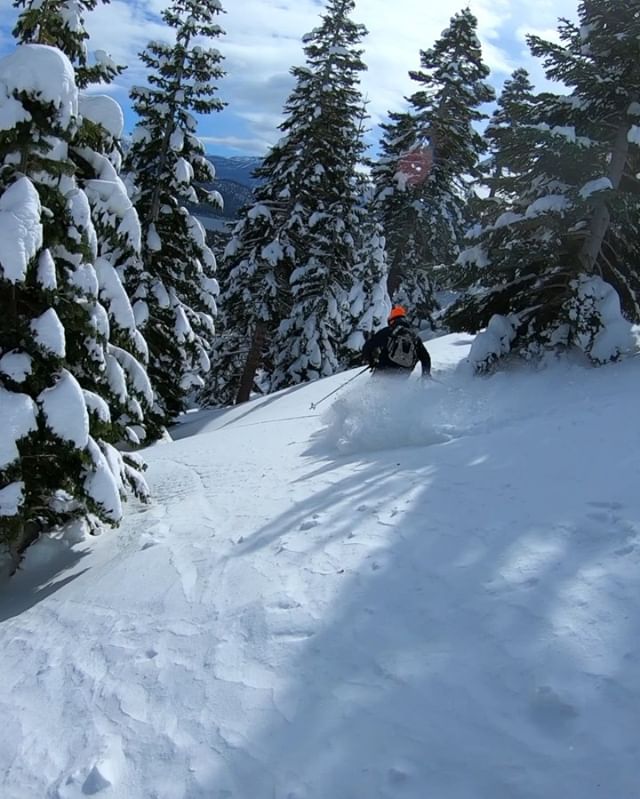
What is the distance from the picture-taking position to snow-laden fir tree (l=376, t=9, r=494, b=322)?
25594 millimetres

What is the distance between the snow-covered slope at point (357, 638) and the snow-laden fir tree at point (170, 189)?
10216mm

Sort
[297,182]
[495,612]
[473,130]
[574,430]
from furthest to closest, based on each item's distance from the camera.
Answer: [473,130], [297,182], [574,430], [495,612]

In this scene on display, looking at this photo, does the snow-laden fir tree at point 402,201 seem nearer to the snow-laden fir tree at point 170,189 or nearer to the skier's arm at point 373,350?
the snow-laden fir tree at point 170,189

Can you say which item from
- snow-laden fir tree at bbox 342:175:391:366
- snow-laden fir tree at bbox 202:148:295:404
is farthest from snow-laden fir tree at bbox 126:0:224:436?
snow-laden fir tree at bbox 342:175:391:366

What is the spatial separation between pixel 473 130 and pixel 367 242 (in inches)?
297

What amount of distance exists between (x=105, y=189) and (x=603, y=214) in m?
9.19

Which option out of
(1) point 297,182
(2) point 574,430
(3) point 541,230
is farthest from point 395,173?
(2) point 574,430

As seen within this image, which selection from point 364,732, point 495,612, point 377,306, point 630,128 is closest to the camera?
point 364,732

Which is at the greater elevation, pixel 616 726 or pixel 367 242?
pixel 367 242

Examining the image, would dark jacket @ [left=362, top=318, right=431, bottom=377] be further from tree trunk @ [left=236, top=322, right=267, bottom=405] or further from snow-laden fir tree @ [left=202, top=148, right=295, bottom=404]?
tree trunk @ [left=236, top=322, right=267, bottom=405]

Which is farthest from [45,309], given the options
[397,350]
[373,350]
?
[397,350]

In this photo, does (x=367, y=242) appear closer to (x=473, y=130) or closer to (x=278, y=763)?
(x=473, y=130)

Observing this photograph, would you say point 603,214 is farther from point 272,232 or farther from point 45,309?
point 272,232

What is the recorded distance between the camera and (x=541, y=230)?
12.0 meters
